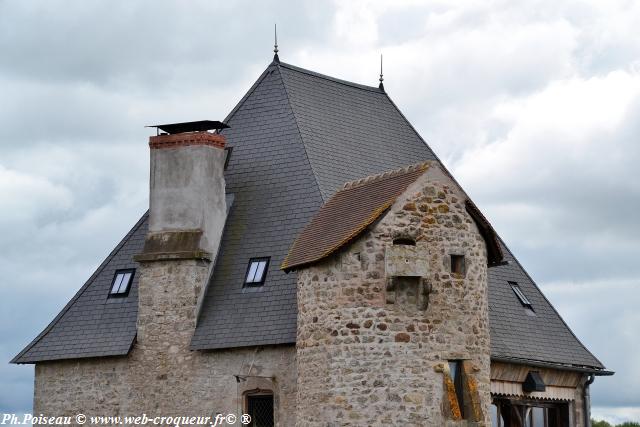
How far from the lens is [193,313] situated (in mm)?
34844

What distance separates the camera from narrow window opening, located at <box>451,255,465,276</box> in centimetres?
3195

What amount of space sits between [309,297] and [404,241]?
225 centimetres

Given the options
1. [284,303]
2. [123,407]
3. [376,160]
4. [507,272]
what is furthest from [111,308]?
[507,272]

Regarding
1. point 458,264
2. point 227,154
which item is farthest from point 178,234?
point 458,264

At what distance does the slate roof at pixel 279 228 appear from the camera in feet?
113

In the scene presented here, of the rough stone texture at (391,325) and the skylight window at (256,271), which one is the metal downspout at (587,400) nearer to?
the rough stone texture at (391,325)

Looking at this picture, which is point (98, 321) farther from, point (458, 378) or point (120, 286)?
point (458, 378)

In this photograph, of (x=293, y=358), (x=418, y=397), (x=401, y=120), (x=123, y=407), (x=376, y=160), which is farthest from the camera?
(x=401, y=120)

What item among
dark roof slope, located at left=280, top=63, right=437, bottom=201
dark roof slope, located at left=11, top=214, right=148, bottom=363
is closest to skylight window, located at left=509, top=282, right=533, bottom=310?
dark roof slope, located at left=280, top=63, right=437, bottom=201

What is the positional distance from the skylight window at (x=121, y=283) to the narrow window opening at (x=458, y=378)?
8.92 m

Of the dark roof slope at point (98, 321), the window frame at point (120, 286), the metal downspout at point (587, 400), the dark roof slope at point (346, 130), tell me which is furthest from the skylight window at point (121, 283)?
the metal downspout at point (587, 400)

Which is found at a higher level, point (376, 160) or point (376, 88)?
point (376, 88)

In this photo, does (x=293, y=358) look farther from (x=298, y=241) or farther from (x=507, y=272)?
(x=507, y=272)

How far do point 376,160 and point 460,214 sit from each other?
270 inches
